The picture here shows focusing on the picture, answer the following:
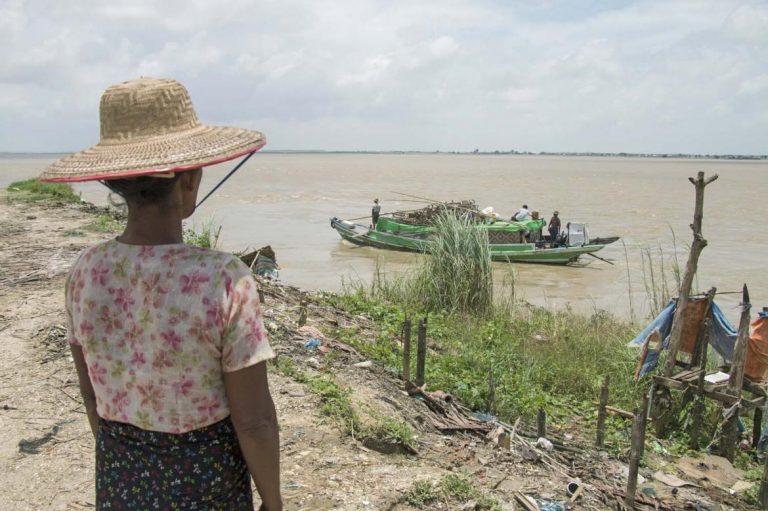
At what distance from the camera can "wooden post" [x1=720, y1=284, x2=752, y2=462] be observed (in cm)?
508

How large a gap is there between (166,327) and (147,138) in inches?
18.6

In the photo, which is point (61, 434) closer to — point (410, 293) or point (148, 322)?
point (148, 322)

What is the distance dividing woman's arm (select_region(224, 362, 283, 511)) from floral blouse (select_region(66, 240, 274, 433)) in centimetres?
4

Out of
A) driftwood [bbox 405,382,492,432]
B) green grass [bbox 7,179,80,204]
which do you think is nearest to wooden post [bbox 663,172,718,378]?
driftwood [bbox 405,382,492,432]

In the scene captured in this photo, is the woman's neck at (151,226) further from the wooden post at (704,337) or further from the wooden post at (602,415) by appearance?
the wooden post at (704,337)

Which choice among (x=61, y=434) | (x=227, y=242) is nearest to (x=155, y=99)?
(x=61, y=434)

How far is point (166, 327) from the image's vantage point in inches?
54.6

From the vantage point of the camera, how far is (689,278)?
17.1 feet

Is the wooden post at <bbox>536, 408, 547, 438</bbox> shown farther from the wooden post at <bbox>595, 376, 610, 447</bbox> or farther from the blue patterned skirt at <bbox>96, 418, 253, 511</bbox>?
the blue patterned skirt at <bbox>96, 418, 253, 511</bbox>

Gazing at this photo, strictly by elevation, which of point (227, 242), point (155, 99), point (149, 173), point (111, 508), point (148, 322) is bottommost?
point (227, 242)

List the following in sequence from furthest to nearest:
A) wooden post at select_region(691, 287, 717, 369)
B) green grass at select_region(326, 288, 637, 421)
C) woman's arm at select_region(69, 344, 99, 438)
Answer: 1. green grass at select_region(326, 288, 637, 421)
2. wooden post at select_region(691, 287, 717, 369)
3. woman's arm at select_region(69, 344, 99, 438)

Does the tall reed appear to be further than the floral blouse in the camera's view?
Yes

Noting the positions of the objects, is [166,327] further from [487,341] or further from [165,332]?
[487,341]

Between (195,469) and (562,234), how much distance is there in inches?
589
